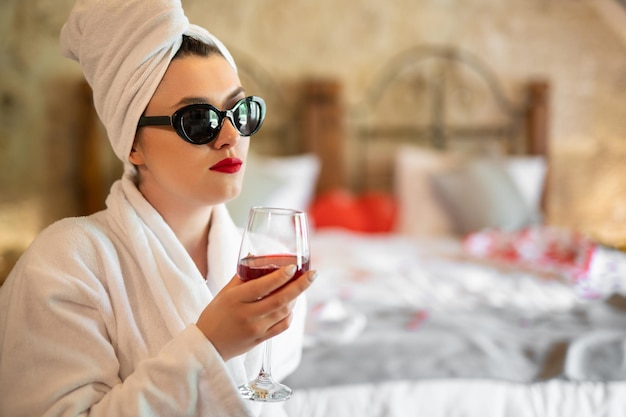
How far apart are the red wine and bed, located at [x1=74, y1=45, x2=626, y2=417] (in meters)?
0.58

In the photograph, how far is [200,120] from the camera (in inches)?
38.6

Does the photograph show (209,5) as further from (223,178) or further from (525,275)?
(223,178)

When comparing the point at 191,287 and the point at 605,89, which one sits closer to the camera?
the point at 191,287

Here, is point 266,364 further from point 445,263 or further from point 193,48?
point 445,263

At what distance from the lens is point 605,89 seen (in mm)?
3873

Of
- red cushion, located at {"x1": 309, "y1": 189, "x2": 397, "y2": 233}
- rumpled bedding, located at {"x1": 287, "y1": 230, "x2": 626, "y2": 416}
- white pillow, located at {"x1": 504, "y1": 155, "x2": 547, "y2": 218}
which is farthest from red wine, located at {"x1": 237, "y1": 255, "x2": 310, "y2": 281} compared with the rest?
white pillow, located at {"x1": 504, "y1": 155, "x2": 547, "y2": 218}

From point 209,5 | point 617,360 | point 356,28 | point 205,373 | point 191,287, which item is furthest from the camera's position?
point 356,28

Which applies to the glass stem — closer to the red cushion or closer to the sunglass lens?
the sunglass lens

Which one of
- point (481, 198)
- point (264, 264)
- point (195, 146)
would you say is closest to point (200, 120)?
point (195, 146)

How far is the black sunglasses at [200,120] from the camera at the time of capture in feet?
3.21

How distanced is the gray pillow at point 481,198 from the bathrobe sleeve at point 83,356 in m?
2.46

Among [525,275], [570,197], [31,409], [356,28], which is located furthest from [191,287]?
[570,197]

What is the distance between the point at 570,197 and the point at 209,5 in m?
2.54

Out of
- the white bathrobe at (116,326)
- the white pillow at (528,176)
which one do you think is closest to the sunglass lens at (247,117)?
the white bathrobe at (116,326)
